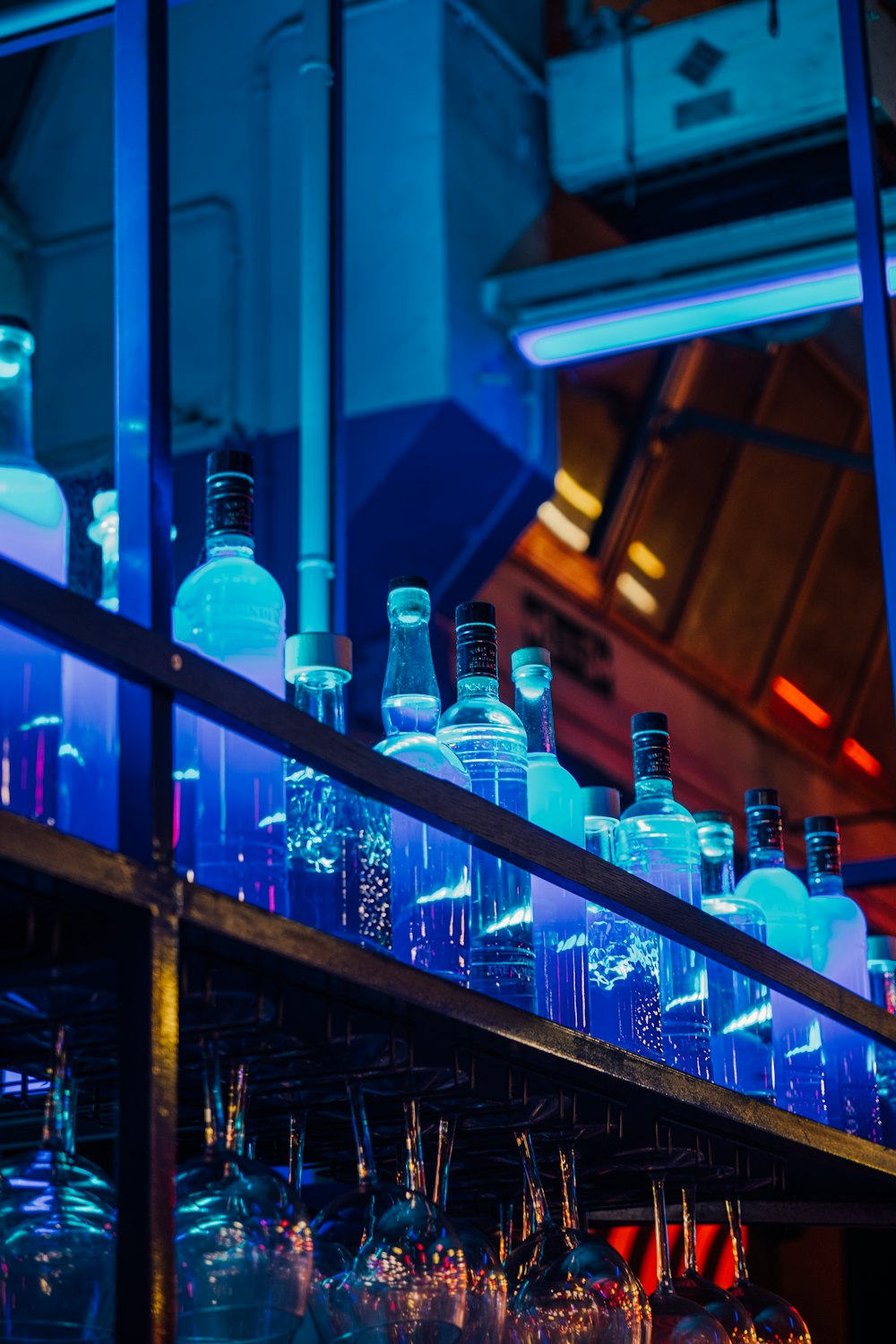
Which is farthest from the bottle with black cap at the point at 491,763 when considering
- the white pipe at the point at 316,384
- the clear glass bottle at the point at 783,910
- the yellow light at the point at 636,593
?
the yellow light at the point at 636,593

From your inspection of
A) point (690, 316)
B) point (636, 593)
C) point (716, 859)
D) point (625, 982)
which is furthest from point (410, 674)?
point (636, 593)

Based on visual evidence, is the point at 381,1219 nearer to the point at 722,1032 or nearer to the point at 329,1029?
the point at 329,1029

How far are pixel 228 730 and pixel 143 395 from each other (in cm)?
20

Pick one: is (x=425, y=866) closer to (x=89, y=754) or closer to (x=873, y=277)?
(x=89, y=754)

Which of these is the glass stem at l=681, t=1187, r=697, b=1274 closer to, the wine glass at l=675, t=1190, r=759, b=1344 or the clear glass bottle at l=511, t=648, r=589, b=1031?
the wine glass at l=675, t=1190, r=759, b=1344

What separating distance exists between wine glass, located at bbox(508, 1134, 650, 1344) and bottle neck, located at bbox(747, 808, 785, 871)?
21.4 inches

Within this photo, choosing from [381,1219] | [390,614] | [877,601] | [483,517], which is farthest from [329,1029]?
[877,601]

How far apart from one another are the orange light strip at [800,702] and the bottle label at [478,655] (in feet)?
18.5

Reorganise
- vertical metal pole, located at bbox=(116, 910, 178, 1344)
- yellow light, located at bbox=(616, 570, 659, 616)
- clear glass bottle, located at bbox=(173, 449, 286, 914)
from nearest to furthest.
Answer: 1. vertical metal pole, located at bbox=(116, 910, 178, 1344)
2. clear glass bottle, located at bbox=(173, 449, 286, 914)
3. yellow light, located at bbox=(616, 570, 659, 616)

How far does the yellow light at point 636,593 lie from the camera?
6.13 metres

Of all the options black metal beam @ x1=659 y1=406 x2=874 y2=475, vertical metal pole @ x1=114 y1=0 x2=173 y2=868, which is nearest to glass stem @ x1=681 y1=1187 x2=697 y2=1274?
vertical metal pole @ x1=114 y1=0 x2=173 y2=868

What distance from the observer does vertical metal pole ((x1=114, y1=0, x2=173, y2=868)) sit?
99 centimetres

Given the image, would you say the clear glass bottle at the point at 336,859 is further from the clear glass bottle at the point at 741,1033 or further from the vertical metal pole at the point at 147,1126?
the clear glass bottle at the point at 741,1033

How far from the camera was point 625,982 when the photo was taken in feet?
4.91
